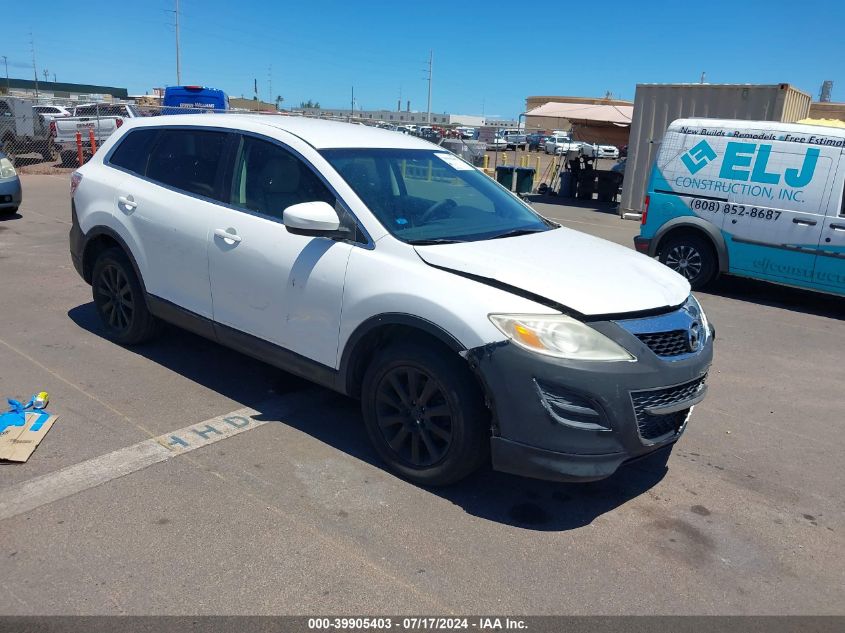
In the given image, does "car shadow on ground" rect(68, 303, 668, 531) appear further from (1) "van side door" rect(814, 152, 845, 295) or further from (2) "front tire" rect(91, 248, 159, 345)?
(1) "van side door" rect(814, 152, 845, 295)

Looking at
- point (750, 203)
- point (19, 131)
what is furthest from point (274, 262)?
point (19, 131)

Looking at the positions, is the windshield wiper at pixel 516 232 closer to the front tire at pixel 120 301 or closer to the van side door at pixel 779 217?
the front tire at pixel 120 301

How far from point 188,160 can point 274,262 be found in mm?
1326

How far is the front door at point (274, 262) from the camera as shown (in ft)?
12.8

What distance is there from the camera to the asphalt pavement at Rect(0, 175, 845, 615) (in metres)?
2.88

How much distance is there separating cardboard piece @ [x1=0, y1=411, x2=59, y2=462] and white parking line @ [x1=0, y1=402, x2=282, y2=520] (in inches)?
11.1

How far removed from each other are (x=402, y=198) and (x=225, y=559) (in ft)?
7.30

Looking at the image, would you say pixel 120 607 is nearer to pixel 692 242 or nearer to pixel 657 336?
pixel 657 336

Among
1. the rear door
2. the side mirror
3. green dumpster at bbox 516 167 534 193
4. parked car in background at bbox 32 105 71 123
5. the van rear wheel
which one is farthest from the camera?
parked car in background at bbox 32 105 71 123

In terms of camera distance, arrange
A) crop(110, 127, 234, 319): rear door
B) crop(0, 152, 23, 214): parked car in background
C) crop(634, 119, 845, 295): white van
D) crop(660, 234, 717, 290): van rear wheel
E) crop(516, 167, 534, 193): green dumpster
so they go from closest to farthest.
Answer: crop(110, 127, 234, 319): rear door → crop(634, 119, 845, 295): white van → crop(660, 234, 717, 290): van rear wheel → crop(0, 152, 23, 214): parked car in background → crop(516, 167, 534, 193): green dumpster

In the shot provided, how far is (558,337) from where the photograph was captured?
322cm

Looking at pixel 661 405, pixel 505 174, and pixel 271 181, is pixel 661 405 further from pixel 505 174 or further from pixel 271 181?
pixel 505 174

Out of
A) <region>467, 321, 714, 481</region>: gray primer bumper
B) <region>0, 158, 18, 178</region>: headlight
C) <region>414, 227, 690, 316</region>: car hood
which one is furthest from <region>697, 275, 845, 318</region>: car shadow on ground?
<region>0, 158, 18, 178</region>: headlight

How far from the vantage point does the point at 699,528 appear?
11.5ft
